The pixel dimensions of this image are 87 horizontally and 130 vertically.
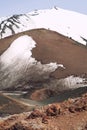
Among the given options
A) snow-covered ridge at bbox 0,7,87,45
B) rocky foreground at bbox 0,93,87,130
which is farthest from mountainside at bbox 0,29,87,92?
rocky foreground at bbox 0,93,87,130

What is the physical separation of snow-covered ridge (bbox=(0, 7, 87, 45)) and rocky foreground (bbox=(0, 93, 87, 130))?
66475 millimetres

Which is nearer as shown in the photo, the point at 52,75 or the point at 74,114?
the point at 74,114

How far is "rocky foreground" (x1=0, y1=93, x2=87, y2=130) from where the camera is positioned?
11.9 meters

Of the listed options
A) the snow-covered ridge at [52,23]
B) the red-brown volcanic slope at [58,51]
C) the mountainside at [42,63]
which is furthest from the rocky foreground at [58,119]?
the snow-covered ridge at [52,23]

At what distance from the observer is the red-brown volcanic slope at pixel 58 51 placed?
47612 mm

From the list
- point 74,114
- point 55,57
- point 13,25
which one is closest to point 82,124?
point 74,114

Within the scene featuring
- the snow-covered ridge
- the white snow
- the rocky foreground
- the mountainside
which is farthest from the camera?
the snow-covered ridge

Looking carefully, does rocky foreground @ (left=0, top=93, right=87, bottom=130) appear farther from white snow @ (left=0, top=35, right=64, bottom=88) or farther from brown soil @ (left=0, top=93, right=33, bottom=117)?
white snow @ (left=0, top=35, right=64, bottom=88)

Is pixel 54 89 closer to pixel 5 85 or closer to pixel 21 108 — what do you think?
pixel 5 85

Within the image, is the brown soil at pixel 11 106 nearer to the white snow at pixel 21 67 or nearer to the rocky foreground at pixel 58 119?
the white snow at pixel 21 67

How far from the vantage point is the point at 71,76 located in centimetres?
4616

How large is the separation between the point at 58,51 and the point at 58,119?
38790 mm

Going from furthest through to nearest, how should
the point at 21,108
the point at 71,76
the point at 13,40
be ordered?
the point at 13,40
the point at 71,76
the point at 21,108

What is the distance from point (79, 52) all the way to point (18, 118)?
37.7 metres
